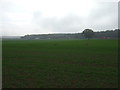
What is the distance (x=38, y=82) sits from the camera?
895cm

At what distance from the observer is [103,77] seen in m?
9.85

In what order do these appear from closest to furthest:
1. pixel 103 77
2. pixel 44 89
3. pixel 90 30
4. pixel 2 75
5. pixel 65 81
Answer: pixel 44 89, pixel 65 81, pixel 103 77, pixel 2 75, pixel 90 30

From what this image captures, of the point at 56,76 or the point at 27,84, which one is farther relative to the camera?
the point at 56,76

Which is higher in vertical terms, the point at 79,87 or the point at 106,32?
the point at 106,32

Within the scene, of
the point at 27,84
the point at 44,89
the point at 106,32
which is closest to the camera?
the point at 44,89

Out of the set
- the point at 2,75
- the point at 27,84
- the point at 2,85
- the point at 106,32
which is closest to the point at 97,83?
the point at 27,84

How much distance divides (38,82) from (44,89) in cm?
116

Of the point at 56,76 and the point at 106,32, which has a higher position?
the point at 106,32

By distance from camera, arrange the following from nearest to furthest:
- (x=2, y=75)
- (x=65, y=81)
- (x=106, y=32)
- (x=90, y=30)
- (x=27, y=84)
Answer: (x=27, y=84) < (x=65, y=81) < (x=2, y=75) < (x=90, y=30) < (x=106, y=32)

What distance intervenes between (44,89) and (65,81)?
163cm

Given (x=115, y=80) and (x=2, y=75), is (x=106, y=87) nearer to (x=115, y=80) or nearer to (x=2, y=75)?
(x=115, y=80)

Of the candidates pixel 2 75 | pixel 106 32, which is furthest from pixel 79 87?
pixel 106 32

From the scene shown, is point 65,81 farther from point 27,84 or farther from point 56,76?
point 27,84

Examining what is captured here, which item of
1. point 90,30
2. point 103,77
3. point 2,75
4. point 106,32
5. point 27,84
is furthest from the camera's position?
point 106,32
